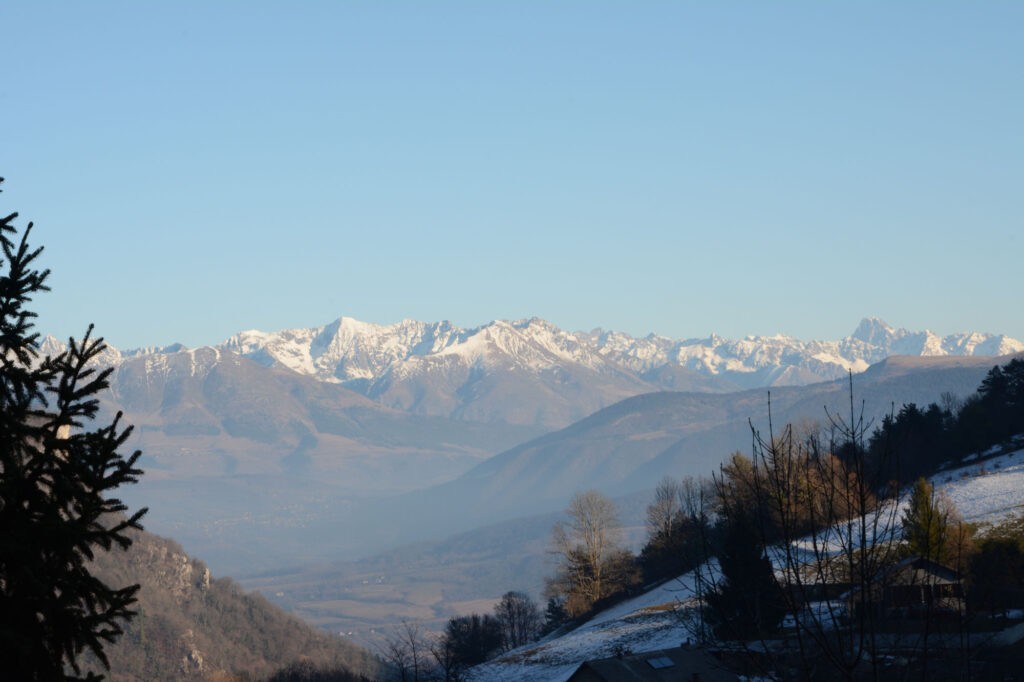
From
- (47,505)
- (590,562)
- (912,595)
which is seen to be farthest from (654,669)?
(590,562)

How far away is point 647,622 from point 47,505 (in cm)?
7209

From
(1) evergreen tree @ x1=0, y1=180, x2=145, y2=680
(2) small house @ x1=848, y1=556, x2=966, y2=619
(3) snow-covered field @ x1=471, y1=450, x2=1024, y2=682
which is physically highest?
(1) evergreen tree @ x1=0, y1=180, x2=145, y2=680

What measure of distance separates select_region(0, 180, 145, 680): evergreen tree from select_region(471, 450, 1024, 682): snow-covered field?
139 ft

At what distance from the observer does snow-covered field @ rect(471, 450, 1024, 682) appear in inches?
2665

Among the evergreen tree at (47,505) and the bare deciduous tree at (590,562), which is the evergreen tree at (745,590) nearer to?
the evergreen tree at (47,505)

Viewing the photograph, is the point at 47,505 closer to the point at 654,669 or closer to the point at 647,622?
the point at 654,669

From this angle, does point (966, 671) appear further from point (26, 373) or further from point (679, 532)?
point (679, 532)

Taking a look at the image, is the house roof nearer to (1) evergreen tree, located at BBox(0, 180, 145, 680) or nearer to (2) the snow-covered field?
(2) the snow-covered field

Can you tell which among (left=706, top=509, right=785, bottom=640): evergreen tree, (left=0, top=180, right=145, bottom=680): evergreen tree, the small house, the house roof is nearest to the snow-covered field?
the house roof

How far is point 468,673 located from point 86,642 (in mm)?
62019

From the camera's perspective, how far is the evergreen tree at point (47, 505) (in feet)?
41.3

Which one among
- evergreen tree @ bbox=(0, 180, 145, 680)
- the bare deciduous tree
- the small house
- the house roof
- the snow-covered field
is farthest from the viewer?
the bare deciduous tree

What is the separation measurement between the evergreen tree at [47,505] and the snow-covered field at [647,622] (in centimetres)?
4222

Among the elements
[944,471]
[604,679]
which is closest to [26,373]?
[604,679]
